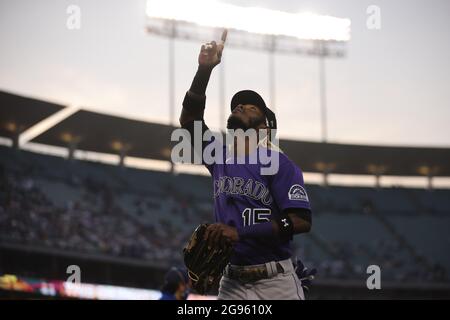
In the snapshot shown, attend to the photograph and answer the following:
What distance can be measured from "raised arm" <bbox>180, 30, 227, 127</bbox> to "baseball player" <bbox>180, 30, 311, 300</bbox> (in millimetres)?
247

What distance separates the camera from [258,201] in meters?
3.41

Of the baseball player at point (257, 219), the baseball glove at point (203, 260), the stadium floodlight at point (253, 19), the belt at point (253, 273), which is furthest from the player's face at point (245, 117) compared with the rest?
the stadium floodlight at point (253, 19)

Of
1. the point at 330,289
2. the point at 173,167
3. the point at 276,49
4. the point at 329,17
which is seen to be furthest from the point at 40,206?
the point at 329,17

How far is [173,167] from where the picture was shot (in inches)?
1289

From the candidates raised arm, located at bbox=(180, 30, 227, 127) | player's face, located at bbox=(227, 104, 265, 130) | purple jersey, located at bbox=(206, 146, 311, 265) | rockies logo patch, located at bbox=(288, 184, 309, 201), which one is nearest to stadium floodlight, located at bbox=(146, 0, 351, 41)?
raised arm, located at bbox=(180, 30, 227, 127)

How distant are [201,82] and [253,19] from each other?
90.2 ft

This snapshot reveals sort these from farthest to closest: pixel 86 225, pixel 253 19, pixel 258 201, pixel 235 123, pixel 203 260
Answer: pixel 253 19 < pixel 86 225 < pixel 235 123 < pixel 258 201 < pixel 203 260

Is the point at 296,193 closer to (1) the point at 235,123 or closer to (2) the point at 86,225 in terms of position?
(1) the point at 235,123

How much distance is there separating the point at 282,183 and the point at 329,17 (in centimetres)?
2872

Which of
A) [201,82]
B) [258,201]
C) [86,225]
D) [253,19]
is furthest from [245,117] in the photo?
[253,19]

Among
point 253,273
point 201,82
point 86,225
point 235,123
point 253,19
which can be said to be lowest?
point 86,225

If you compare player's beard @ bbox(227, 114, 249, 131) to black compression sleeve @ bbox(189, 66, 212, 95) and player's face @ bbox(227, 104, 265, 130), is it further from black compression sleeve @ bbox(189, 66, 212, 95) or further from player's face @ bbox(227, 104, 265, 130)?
black compression sleeve @ bbox(189, 66, 212, 95)

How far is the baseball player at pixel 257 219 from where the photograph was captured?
3199mm

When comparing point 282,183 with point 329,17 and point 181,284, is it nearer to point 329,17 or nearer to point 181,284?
point 181,284
